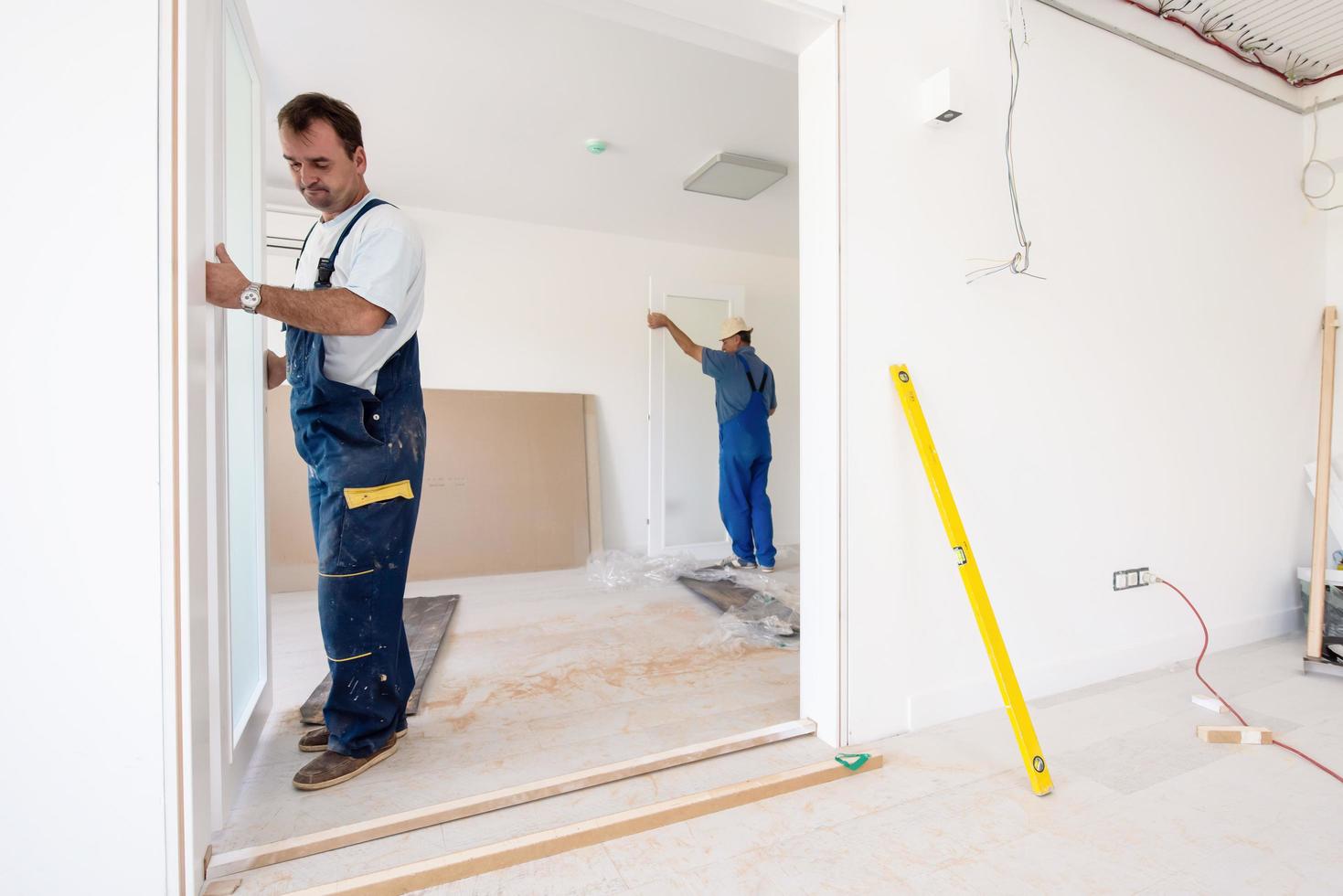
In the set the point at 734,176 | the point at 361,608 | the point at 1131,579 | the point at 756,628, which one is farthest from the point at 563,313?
the point at 1131,579

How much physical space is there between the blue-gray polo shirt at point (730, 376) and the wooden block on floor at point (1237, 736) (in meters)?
2.73

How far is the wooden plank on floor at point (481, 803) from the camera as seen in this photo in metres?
1.23

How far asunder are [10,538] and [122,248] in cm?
50

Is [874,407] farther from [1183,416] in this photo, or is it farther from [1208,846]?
[1183,416]

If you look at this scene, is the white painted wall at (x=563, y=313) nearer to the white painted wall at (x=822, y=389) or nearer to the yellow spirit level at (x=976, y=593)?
the white painted wall at (x=822, y=389)

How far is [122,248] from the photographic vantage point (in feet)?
3.30

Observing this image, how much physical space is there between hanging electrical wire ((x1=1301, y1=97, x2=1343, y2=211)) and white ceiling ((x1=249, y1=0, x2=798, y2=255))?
7.93 feet

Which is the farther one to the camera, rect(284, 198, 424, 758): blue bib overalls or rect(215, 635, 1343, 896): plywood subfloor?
rect(284, 198, 424, 758): blue bib overalls

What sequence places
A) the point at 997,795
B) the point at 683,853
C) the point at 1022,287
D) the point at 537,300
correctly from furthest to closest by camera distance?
the point at 537,300 → the point at 1022,287 → the point at 997,795 → the point at 683,853

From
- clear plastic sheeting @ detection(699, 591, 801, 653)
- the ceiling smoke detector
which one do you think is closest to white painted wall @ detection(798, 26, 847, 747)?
clear plastic sheeting @ detection(699, 591, 801, 653)

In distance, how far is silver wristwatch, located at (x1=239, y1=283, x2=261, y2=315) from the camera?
4.03ft

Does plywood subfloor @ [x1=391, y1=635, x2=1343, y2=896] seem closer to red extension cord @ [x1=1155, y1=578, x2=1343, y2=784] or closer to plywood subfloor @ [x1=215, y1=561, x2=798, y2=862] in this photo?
red extension cord @ [x1=1155, y1=578, x2=1343, y2=784]

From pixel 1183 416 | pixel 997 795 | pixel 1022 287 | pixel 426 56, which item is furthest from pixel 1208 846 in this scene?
pixel 426 56

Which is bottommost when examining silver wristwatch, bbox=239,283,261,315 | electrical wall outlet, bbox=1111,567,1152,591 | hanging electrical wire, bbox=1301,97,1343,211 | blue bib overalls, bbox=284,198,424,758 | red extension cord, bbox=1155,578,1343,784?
red extension cord, bbox=1155,578,1343,784
